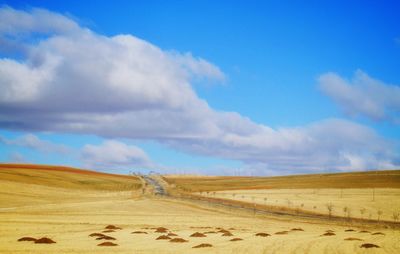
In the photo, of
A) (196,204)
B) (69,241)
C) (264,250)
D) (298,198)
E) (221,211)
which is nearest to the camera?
(264,250)

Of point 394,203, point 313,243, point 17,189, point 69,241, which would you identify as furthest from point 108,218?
point 394,203

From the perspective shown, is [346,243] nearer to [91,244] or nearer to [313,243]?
[313,243]

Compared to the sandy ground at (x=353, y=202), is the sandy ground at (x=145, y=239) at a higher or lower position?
lower

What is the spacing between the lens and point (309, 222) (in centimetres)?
5716

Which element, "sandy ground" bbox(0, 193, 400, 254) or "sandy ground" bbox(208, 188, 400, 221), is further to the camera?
"sandy ground" bbox(208, 188, 400, 221)

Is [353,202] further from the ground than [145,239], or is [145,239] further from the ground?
[353,202]

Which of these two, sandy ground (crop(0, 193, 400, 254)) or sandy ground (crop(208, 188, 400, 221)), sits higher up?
sandy ground (crop(208, 188, 400, 221))

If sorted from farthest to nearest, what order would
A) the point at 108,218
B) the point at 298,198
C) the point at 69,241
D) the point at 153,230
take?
the point at 298,198 → the point at 108,218 → the point at 153,230 → the point at 69,241

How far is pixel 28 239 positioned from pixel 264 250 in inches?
534

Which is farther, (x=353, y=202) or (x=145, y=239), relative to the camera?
(x=353, y=202)

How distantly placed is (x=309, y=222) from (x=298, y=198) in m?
35.7

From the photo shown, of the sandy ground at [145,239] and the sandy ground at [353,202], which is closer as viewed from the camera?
the sandy ground at [145,239]

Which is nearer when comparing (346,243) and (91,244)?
(91,244)

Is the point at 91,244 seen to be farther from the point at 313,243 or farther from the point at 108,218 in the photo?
the point at 108,218
